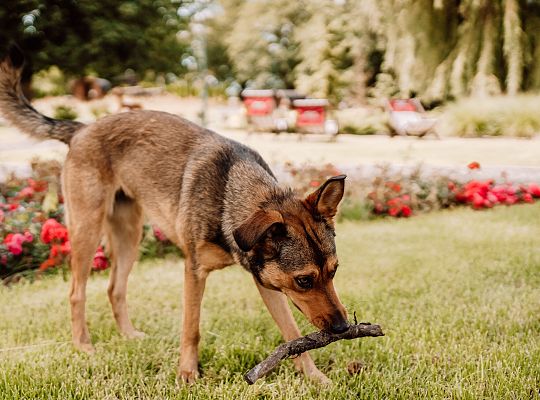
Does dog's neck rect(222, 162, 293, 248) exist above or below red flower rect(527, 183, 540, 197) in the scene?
above

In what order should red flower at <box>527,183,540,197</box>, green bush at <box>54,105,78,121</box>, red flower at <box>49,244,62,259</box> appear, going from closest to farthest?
1. red flower at <box>49,244,62,259</box>
2. red flower at <box>527,183,540,197</box>
3. green bush at <box>54,105,78,121</box>

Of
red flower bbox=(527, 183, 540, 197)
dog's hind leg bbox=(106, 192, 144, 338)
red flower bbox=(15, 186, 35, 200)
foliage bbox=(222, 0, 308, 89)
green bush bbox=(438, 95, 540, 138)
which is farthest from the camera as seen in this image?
foliage bbox=(222, 0, 308, 89)

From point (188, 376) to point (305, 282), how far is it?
107 centimetres

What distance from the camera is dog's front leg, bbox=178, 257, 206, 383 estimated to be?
3.35 meters

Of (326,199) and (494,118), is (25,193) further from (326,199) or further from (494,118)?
(494,118)

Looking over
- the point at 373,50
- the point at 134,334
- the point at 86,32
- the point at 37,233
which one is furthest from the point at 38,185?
the point at 373,50

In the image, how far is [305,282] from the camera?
9.22ft

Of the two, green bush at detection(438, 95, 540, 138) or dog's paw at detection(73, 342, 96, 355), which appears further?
green bush at detection(438, 95, 540, 138)

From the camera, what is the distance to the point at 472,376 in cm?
314

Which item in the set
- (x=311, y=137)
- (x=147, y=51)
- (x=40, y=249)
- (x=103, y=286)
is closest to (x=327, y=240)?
(x=103, y=286)

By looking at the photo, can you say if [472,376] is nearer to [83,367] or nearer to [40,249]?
[83,367]

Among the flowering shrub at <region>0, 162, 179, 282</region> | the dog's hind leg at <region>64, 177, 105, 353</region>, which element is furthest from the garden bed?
the dog's hind leg at <region>64, 177, 105, 353</region>

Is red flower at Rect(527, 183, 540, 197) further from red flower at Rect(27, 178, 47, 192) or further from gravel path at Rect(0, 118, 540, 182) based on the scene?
red flower at Rect(27, 178, 47, 192)

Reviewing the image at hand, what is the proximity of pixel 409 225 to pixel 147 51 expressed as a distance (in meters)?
24.8
